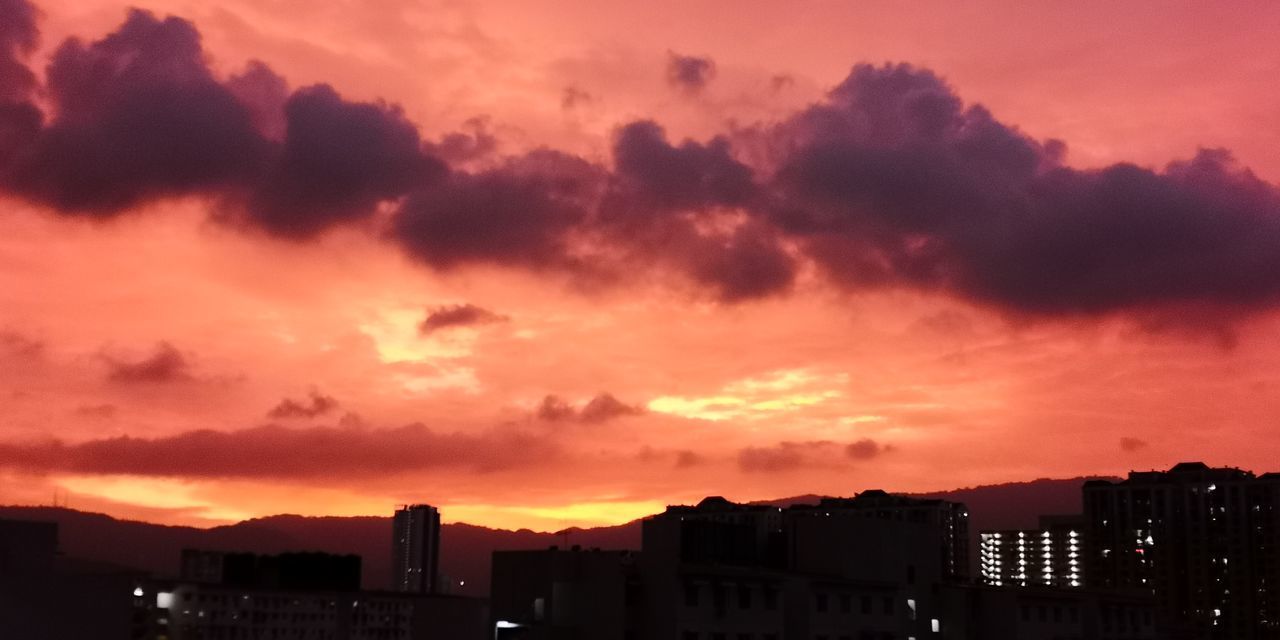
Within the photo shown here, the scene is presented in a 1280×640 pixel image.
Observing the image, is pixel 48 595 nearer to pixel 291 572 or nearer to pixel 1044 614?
pixel 291 572

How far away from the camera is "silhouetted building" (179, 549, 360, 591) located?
9631 centimetres

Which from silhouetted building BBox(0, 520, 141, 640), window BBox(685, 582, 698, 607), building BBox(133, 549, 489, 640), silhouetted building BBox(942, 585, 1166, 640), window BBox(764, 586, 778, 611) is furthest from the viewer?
silhouetted building BBox(942, 585, 1166, 640)

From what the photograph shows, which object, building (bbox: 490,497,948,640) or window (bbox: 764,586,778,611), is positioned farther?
window (bbox: 764,586,778,611)

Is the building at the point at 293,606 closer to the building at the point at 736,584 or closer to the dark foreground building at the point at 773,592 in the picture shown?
the building at the point at 736,584

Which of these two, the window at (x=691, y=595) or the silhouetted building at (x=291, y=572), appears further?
the silhouetted building at (x=291, y=572)

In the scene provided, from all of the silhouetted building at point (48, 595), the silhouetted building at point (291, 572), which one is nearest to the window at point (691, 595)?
the silhouetted building at point (48, 595)

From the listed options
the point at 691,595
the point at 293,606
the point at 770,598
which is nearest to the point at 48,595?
the point at 293,606

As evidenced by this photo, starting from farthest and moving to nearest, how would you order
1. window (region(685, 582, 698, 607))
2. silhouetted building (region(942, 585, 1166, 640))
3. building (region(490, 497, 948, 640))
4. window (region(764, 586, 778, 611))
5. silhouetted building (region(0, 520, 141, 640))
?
silhouetted building (region(942, 585, 1166, 640)) < window (region(764, 586, 778, 611)) < window (region(685, 582, 698, 607)) < building (region(490, 497, 948, 640)) < silhouetted building (region(0, 520, 141, 640))

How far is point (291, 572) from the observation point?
97.6m

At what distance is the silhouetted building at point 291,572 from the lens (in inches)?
3792

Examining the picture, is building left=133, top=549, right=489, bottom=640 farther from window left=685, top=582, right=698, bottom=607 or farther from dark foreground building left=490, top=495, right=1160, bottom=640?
window left=685, top=582, right=698, bottom=607

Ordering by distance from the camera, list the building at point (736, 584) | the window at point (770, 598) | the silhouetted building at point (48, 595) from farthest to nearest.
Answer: the window at point (770, 598) → the building at point (736, 584) → the silhouetted building at point (48, 595)

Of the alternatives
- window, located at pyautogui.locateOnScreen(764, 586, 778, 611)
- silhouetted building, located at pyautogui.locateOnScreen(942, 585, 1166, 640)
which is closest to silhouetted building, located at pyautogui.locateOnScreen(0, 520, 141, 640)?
window, located at pyautogui.locateOnScreen(764, 586, 778, 611)

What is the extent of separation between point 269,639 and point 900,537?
39653 millimetres
